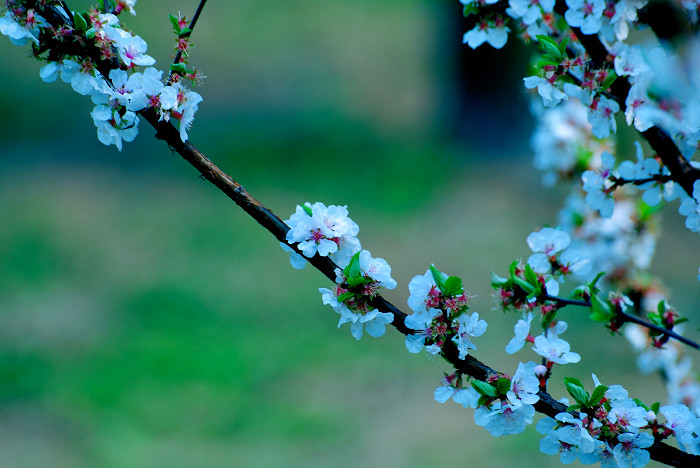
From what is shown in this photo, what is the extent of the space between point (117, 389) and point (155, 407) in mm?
262

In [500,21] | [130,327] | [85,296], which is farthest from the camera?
[85,296]

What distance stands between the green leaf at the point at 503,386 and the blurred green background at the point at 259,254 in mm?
2302

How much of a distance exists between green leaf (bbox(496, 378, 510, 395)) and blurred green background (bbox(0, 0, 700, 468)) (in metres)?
2.30

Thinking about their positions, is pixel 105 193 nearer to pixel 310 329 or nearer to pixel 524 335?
pixel 310 329

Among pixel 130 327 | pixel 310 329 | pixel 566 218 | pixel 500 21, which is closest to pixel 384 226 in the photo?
pixel 310 329

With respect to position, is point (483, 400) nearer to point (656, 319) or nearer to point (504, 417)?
point (504, 417)

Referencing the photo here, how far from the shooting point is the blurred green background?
325 centimetres

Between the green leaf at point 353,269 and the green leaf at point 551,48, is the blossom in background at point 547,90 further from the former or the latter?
the green leaf at point 353,269

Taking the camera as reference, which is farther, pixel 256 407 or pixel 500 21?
pixel 256 407

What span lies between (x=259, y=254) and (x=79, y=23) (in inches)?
166

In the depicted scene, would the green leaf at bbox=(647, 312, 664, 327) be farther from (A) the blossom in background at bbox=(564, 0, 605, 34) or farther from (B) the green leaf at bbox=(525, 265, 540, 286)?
(A) the blossom in background at bbox=(564, 0, 605, 34)

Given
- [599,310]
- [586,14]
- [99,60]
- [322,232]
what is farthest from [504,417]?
[99,60]

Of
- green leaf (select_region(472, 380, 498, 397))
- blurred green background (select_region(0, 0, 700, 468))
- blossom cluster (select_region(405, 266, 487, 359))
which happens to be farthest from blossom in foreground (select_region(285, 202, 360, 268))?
blurred green background (select_region(0, 0, 700, 468))

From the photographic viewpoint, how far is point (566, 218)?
172cm
